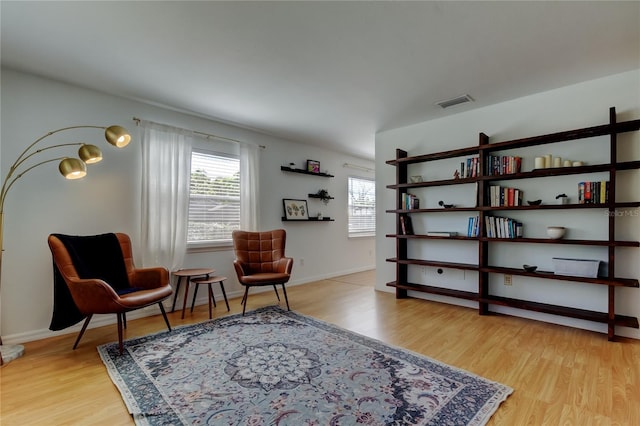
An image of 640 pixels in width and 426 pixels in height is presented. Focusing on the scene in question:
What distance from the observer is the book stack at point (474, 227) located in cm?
354

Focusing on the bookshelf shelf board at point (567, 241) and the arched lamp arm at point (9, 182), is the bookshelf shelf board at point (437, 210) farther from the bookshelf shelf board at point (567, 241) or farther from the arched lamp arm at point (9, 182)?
the arched lamp arm at point (9, 182)

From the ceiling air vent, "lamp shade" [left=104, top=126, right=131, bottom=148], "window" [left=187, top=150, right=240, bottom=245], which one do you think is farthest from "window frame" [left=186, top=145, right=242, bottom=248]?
the ceiling air vent

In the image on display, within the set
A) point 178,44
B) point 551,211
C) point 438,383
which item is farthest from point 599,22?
point 178,44


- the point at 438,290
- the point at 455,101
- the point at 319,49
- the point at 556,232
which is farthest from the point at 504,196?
the point at 319,49

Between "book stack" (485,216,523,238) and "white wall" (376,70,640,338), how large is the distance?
0.14 metres

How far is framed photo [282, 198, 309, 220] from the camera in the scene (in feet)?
16.0

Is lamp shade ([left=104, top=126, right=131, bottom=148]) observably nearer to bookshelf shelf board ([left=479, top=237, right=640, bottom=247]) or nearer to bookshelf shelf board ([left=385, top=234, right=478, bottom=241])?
bookshelf shelf board ([left=385, top=234, right=478, bottom=241])

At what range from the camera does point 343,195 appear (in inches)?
235

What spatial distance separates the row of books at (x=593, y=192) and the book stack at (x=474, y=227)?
944 mm

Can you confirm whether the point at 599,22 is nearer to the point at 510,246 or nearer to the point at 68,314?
the point at 510,246

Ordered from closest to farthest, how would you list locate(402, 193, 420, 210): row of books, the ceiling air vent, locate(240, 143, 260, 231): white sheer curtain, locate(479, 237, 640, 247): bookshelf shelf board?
locate(479, 237, 640, 247): bookshelf shelf board → the ceiling air vent → locate(402, 193, 420, 210): row of books → locate(240, 143, 260, 231): white sheer curtain

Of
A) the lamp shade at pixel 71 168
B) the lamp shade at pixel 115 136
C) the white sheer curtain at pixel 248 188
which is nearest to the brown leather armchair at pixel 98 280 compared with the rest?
the lamp shade at pixel 71 168

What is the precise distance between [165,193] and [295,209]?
2.04 meters

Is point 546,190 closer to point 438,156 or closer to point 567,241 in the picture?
point 567,241
